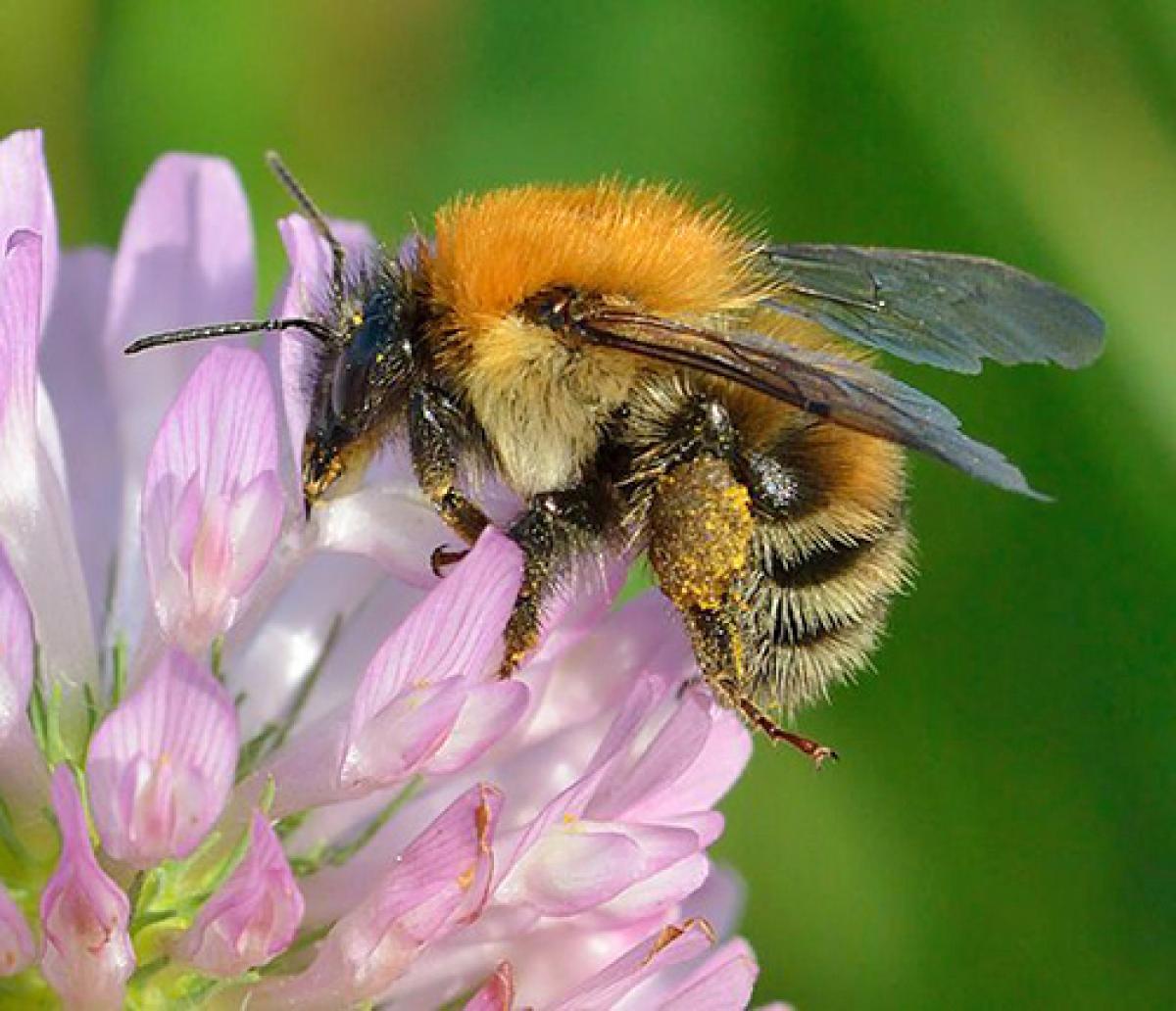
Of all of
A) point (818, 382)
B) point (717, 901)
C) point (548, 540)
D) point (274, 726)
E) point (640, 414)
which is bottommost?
point (717, 901)

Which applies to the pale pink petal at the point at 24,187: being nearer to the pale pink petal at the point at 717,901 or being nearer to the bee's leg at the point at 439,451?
the bee's leg at the point at 439,451

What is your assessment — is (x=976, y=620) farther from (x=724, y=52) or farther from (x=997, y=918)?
(x=724, y=52)

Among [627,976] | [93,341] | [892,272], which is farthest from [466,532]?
[93,341]

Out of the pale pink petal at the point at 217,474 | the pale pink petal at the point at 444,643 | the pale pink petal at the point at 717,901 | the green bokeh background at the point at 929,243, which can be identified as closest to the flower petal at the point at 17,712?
the pale pink petal at the point at 217,474

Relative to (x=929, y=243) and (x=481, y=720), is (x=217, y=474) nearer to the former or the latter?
(x=481, y=720)

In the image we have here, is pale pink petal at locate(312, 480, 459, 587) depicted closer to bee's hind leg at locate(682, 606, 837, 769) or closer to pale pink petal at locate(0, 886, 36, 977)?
bee's hind leg at locate(682, 606, 837, 769)

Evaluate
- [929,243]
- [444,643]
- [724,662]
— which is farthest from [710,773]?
[929,243]
